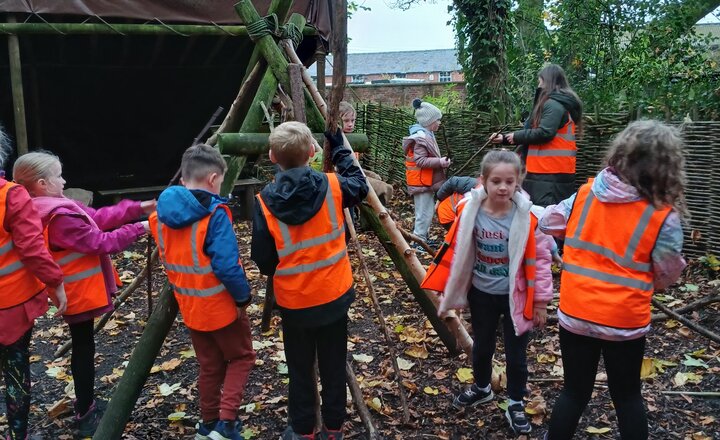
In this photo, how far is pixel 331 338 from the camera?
9.45 ft

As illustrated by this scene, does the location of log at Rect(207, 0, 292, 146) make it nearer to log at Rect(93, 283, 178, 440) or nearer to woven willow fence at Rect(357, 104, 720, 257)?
log at Rect(93, 283, 178, 440)

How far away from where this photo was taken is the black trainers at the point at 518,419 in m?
3.14

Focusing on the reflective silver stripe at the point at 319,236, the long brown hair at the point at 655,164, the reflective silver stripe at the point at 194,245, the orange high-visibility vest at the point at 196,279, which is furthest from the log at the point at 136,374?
the long brown hair at the point at 655,164

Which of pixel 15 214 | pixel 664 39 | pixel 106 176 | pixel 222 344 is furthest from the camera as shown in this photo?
pixel 106 176

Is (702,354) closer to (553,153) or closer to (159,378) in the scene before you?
(553,153)

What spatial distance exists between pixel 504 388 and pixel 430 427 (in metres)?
0.61

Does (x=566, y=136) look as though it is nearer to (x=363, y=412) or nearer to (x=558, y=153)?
(x=558, y=153)

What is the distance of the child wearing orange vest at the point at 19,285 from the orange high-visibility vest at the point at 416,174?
14.1 ft

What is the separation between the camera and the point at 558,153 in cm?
530

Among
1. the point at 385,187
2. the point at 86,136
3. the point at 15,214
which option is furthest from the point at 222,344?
the point at 86,136

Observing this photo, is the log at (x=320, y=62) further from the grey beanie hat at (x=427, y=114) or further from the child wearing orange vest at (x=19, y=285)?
the child wearing orange vest at (x=19, y=285)

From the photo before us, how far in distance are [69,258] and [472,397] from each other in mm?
2445

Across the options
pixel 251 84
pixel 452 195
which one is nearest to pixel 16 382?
pixel 251 84

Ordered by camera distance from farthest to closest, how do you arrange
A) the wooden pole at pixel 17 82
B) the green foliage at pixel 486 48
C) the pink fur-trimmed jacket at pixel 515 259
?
1. the green foliage at pixel 486 48
2. the wooden pole at pixel 17 82
3. the pink fur-trimmed jacket at pixel 515 259
